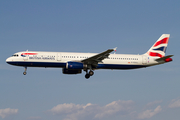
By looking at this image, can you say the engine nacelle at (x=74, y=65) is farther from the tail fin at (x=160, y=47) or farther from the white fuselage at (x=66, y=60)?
the tail fin at (x=160, y=47)

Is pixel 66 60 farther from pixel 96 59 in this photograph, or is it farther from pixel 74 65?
pixel 96 59

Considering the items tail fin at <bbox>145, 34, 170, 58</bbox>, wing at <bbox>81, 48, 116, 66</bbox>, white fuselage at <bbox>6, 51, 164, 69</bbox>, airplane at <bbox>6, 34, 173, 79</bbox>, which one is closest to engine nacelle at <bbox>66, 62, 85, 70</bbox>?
airplane at <bbox>6, 34, 173, 79</bbox>

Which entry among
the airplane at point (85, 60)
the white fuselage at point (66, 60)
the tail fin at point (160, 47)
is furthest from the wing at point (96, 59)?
the tail fin at point (160, 47)

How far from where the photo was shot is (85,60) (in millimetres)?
48156

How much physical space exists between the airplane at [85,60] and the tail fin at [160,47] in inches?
8.0

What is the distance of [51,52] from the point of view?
4941 cm

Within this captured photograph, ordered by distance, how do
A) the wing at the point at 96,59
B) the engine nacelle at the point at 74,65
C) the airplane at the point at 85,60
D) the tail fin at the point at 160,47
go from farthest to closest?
the tail fin at the point at 160,47 → the airplane at the point at 85,60 → the engine nacelle at the point at 74,65 → the wing at the point at 96,59

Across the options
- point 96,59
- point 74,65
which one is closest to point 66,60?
point 74,65

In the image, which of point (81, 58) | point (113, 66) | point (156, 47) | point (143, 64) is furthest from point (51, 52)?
point (156, 47)

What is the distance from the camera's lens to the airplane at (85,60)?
47781 millimetres

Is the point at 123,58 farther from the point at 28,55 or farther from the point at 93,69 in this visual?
the point at 28,55

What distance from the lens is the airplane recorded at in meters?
47.8

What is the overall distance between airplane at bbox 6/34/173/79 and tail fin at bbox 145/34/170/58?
20 cm

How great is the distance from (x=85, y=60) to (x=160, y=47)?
646 inches
